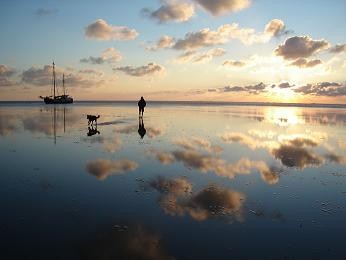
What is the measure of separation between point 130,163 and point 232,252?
1038 centimetres

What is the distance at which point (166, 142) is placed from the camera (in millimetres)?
25938

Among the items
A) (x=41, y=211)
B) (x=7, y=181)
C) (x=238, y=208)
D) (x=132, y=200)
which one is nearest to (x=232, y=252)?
(x=238, y=208)

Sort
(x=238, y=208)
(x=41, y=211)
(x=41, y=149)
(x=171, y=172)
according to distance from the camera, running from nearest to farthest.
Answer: (x=41, y=211)
(x=238, y=208)
(x=171, y=172)
(x=41, y=149)

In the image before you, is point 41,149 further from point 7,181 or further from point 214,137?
point 214,137

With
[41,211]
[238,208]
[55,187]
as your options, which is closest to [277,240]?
[238,208]

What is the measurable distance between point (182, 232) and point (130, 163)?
9.08 m

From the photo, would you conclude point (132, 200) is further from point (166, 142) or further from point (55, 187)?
point (166, 142)

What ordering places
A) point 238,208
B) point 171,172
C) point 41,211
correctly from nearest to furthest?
point 41,211, point 238,208, point 171,172

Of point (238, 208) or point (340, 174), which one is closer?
point (238, 208)

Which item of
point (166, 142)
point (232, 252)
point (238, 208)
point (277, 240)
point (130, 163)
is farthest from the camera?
point (166, 142)

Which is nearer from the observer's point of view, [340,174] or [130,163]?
[340,174]

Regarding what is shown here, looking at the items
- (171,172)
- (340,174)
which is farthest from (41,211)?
(340,174)

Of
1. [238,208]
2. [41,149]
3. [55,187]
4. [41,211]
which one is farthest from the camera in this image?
[41,149]

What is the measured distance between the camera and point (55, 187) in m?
13.0
